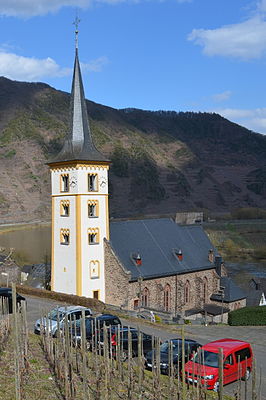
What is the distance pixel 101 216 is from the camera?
121 ft

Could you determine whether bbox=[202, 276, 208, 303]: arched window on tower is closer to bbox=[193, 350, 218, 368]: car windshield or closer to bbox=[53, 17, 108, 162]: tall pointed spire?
bbox=[53, 17, 108, 162]: tall pointed spire

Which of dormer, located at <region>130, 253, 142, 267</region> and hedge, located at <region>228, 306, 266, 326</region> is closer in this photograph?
hedge, located at <region>228, 306, 266, 326</region>

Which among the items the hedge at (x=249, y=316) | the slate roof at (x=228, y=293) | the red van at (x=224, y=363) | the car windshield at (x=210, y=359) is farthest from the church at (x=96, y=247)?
the car windshield at (x=210, y=359)

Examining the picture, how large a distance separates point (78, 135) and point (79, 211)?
5.84m

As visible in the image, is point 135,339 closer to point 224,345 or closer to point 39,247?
point 224,345

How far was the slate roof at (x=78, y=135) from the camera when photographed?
3622cm

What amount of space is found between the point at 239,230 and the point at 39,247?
188 feet

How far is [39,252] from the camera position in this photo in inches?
3076

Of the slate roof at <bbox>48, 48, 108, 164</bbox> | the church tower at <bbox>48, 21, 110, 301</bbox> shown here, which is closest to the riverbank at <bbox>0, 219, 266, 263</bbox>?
the church tower at <bbox>48, 21, 110, 301</bbox>

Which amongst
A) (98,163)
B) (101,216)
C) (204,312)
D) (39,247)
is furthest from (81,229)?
(39,247)

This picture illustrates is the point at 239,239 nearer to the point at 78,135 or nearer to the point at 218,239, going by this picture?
the point at 218,239

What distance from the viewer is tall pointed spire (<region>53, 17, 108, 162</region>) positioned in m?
36.2

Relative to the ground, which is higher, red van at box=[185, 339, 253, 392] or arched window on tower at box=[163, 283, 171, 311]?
red van at box=[185, 339, 253, 392]

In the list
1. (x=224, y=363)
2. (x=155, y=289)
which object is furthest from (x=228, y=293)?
(x=224, y=363)
